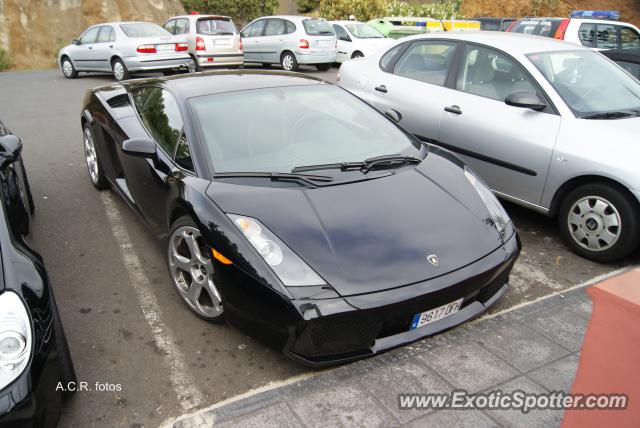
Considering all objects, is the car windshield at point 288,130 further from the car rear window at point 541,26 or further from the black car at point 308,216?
the car rear window at point 541,26

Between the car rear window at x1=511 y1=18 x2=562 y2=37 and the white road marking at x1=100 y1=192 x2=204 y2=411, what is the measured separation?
1049 cm

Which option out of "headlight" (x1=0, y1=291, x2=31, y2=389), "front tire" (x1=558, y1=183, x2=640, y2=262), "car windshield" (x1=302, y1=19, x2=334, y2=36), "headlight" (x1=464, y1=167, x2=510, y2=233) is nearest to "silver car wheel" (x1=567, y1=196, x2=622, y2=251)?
"front tire" (x1=558, y1=183, x2=640, y2=262)

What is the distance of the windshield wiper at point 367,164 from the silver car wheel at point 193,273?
0.73 meters

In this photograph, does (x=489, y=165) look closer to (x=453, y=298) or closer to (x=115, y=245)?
(x=453, y=298)

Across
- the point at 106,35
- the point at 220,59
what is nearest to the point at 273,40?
the point at 220,59

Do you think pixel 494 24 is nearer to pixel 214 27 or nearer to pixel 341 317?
pixel 214 27

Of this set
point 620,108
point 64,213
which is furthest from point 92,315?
point 620,108

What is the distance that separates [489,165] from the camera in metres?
4.49

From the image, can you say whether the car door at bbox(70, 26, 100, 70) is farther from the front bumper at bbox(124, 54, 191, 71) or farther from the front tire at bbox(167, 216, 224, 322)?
the front tire at bbox(167, 216, 224, 322)

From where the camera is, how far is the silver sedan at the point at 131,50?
12219 millimetres

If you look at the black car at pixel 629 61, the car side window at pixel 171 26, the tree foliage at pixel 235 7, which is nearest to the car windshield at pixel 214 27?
the car side window at pixel 171 26

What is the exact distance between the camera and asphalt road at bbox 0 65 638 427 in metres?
2.52

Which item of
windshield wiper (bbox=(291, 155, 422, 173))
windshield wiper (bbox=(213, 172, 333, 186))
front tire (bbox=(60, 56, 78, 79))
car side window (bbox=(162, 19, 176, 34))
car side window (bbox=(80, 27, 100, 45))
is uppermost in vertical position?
A: windshield wiper (bbox=(291, 155, 422, 173))

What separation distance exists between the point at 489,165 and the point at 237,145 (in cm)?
236
